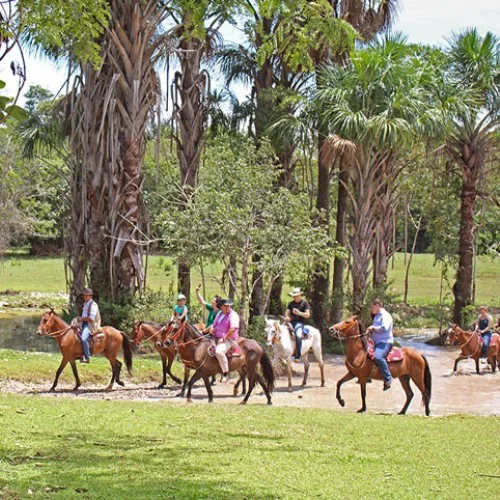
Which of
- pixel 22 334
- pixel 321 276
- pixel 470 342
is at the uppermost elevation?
pixel 321 276

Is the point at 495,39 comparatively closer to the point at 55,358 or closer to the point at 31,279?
the point at 55,358

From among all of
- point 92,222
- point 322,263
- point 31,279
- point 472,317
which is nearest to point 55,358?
point 92,222

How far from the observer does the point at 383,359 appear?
662 inches

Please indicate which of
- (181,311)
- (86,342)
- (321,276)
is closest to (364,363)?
(181,311)

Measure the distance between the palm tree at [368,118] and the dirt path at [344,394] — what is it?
540 centimetres

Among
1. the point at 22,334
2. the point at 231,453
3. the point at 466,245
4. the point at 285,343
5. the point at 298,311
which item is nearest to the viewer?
the point at 231,453

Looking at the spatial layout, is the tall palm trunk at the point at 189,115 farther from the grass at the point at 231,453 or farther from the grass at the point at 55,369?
the grass at the point at 231,453

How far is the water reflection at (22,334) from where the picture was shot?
27.8 meters

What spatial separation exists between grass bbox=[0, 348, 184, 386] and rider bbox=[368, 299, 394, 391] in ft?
20.8

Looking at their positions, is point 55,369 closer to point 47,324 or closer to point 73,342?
point 73,342

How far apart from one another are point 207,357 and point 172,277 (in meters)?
27.0

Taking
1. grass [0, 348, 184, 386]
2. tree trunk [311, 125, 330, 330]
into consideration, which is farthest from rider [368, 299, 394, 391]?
tree trunk [311, 125, 330, 330]

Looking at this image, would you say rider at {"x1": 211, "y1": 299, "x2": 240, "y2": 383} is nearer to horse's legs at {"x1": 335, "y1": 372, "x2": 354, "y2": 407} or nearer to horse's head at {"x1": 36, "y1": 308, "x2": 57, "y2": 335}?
horse's legs at {"x1": 335, "y1": 372, "x2": 354, "y2": 407}

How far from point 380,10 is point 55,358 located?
16758 mm
